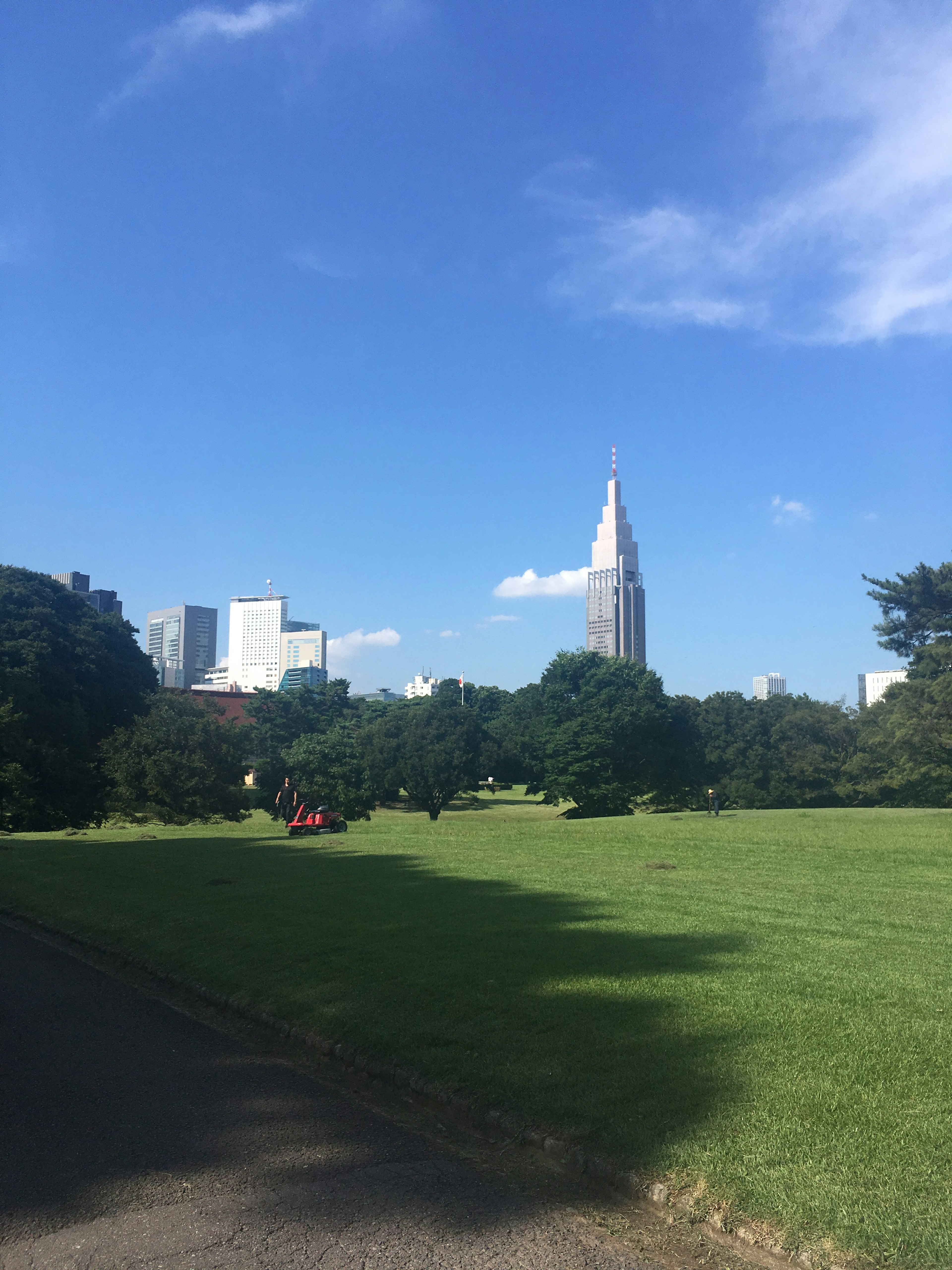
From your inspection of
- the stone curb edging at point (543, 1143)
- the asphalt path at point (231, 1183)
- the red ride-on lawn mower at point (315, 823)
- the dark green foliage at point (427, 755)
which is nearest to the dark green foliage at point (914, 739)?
the red ride-on lawn mower at point (315, 823)

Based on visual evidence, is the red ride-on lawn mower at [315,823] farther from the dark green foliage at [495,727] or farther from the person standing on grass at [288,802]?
the dark green foliage at [495,727]

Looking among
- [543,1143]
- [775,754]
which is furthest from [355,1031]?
[775,754]

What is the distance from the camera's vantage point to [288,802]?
105 ft

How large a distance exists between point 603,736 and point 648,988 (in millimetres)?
55650

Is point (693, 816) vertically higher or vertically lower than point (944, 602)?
lower

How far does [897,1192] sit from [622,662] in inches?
2752

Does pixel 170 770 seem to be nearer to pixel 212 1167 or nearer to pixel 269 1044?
pixel 269 1044

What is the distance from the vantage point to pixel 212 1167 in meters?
5.15

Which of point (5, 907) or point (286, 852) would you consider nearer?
point (5, 907)

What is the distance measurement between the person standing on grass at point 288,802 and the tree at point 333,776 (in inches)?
783

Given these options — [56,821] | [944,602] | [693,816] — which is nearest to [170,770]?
[56,821]

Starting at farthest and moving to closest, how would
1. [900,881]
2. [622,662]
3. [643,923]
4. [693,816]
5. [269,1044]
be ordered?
[622,662]
[693,816]
[900,881]
[643,923]
[269,1044]

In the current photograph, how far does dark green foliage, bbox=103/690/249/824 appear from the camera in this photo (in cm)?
3891

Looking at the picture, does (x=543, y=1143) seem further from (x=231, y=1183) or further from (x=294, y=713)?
(x=294, y=713)
